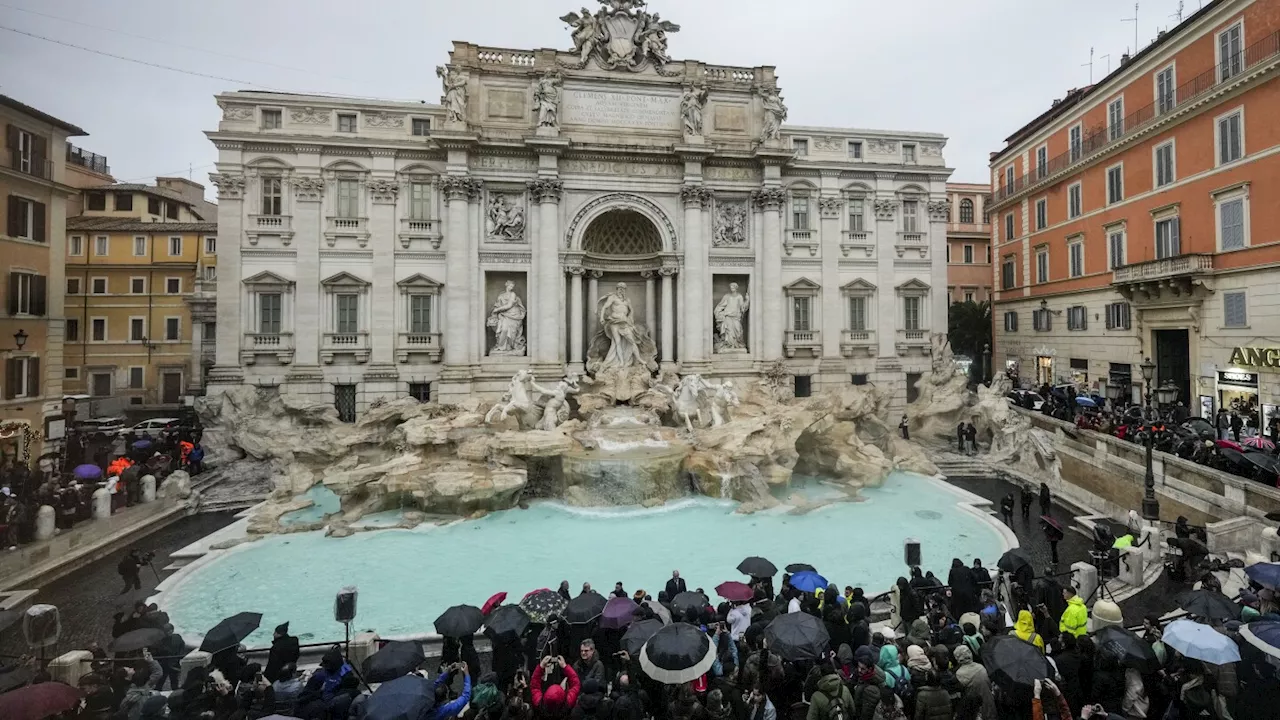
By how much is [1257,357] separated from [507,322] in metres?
26.0

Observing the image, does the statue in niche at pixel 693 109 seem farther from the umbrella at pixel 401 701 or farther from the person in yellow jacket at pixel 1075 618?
the umbrella at pixel 401 701

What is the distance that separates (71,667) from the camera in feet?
23.1

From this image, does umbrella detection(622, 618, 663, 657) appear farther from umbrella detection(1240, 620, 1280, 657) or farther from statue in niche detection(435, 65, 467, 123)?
statue in niche detection(435, 65, 467, 123)

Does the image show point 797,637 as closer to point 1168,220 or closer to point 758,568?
point 758,568

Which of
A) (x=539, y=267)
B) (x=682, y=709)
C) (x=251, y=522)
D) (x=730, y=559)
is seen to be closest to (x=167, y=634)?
(x=682, y=709)

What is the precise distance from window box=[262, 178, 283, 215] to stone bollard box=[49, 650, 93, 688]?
1945 centimetres

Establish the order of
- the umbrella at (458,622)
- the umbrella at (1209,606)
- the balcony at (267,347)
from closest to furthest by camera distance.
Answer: the umbrella at (1209,606), the umbrella at (458,622), the balcony at (267,347)

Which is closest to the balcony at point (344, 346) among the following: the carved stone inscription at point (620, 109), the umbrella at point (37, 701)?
the carved stone inscription at point (620, 109)

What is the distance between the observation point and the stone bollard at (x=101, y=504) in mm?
13633

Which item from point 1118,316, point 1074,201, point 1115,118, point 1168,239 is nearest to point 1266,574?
point 1168,239

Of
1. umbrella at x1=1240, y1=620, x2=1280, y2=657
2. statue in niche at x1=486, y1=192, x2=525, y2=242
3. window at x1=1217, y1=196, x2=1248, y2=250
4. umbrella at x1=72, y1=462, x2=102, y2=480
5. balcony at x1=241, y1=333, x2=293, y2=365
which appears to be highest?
statue in niche at x1=486, y1=192, x2=525, y2=242

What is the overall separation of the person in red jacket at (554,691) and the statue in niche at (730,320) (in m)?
19.8

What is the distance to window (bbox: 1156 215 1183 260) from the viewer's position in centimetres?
2094

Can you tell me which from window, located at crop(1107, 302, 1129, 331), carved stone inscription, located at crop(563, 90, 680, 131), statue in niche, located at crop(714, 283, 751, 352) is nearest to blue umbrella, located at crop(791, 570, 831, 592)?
statue in niche, located at crop(714, 283, 751, 352)
